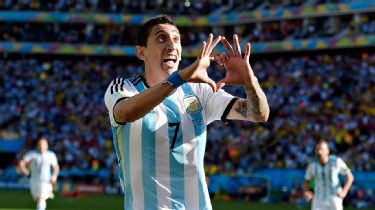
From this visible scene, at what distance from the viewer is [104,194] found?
109 ft

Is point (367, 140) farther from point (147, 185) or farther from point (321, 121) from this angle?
point (147, 185)

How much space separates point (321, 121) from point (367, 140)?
10.0ft

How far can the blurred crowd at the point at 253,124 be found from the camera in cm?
3083

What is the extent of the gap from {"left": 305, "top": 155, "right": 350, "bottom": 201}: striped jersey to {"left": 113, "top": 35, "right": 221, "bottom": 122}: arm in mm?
10580

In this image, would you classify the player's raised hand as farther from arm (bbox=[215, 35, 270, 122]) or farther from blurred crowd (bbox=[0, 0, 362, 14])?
blurred crowd (bbox=[0, 0, 362, 14])

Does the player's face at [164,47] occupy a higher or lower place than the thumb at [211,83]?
higher

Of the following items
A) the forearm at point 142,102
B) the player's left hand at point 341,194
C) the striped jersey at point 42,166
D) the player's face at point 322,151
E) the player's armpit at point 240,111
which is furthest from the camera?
the striped jersey at point 42,166

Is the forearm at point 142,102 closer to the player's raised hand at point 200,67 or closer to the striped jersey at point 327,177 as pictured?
the player's raised hand at point 200,67

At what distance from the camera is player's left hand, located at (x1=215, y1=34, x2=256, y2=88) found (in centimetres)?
435

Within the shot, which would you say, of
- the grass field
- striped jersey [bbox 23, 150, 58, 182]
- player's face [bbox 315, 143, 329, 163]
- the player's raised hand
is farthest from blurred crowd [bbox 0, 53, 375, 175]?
the player's raised hand

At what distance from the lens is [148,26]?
15.5 feet

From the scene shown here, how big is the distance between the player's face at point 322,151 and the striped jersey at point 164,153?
938cm

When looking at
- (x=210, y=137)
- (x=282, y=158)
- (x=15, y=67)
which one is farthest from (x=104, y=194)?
(x=15, y=67)

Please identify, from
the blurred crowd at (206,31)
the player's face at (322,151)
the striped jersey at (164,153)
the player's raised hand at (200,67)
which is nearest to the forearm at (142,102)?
the player's raised hand at (200,67)
